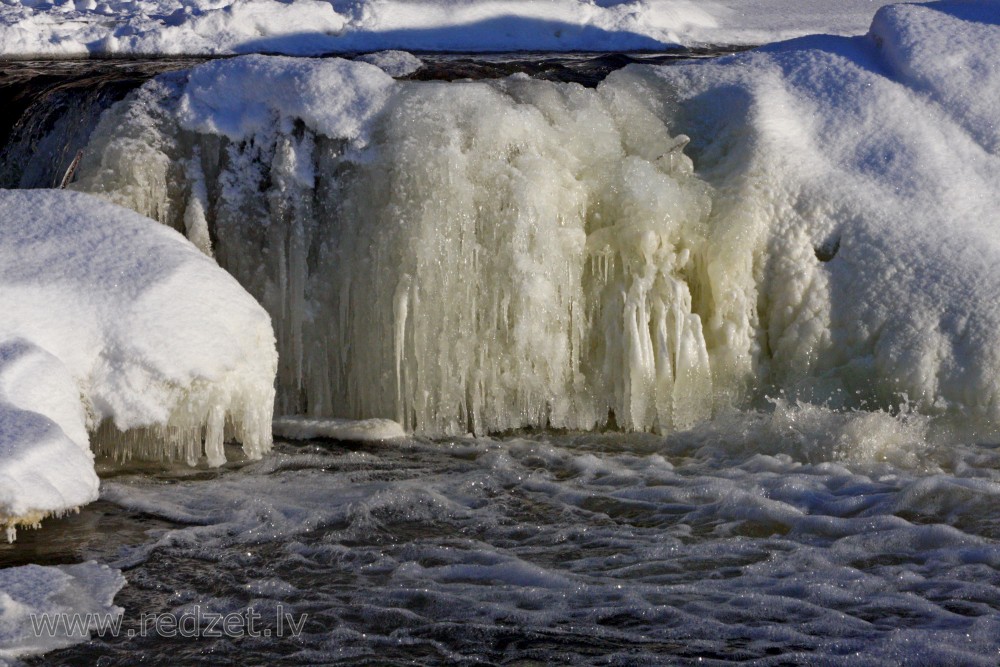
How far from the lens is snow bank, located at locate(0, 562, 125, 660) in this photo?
141 inches

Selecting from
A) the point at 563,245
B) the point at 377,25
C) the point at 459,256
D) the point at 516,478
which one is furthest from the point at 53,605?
the point at 377,25

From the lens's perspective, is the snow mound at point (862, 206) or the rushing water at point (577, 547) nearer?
the rushing water at point (577, 547)

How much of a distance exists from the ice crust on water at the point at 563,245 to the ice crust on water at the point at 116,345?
0.65 m

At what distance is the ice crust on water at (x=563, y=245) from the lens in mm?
5758

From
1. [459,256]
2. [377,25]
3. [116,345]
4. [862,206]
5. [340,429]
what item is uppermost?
[377,25]

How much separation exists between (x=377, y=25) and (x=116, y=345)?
9.96m

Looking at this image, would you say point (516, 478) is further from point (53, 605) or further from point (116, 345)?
point (53, 605)

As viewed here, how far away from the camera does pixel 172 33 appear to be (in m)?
13.1

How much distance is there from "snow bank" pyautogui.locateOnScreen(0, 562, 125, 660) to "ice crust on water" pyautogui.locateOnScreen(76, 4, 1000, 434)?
1994 mm

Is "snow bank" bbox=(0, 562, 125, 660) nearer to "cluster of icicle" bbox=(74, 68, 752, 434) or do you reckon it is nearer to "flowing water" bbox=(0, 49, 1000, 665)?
"flowing water" bbox=(0, 49, 1000, 665)

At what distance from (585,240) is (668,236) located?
39 centimetres

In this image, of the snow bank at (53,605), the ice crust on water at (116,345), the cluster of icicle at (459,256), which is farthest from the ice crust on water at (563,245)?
the snow bank at (53,605)

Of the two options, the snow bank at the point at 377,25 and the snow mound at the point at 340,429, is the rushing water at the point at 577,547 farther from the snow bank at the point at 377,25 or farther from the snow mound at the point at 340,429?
the snow bank at the point at 377,25

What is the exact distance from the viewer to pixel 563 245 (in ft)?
19.2
